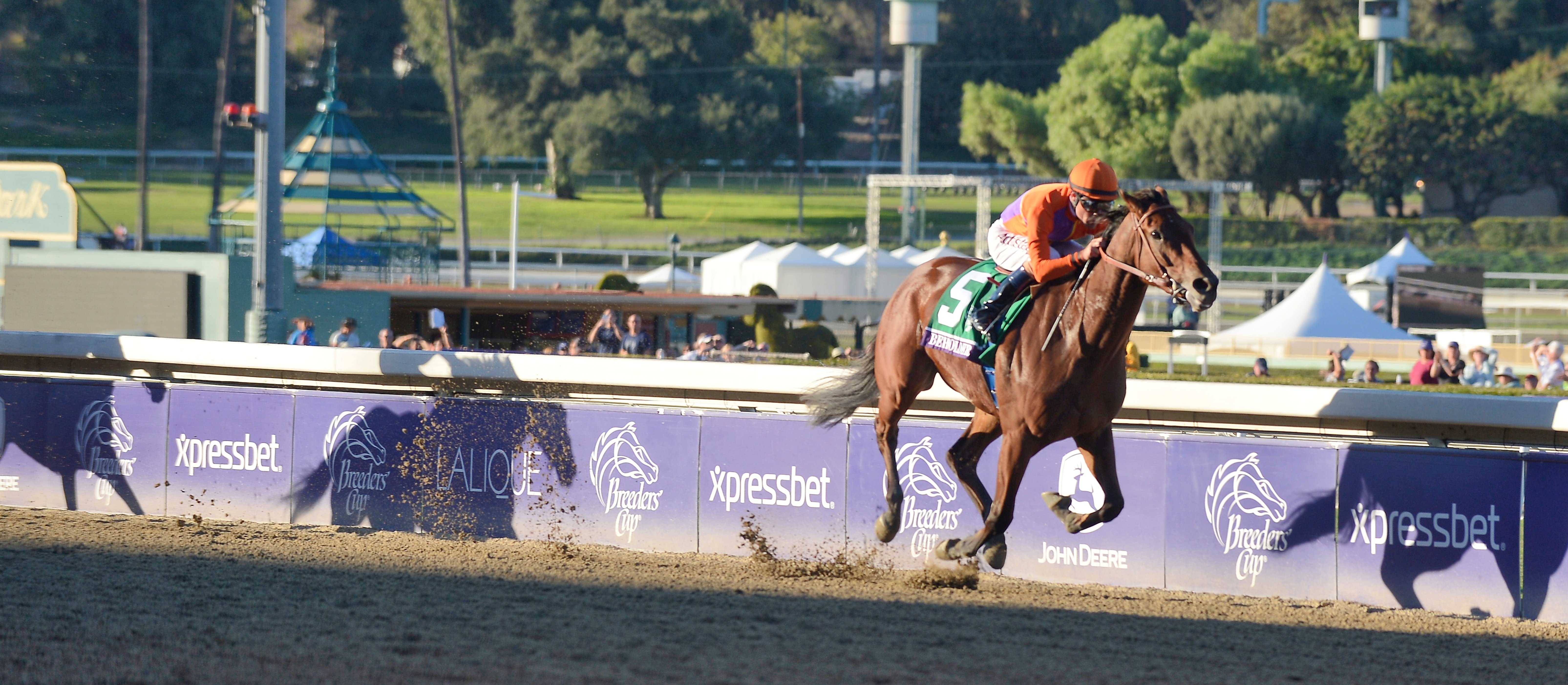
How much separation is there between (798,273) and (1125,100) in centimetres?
2699

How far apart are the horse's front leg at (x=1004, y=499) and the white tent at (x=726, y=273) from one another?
26.2m

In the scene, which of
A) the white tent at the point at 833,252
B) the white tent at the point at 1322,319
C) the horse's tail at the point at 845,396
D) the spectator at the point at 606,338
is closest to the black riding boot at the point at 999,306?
the horse's tail at the point at 845,396

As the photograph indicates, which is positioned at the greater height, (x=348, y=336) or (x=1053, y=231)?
(x=1053, y=231)

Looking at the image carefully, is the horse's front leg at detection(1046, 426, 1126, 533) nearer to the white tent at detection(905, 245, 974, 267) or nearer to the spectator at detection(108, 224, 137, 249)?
the spectator at detection(108, 224, 137, 249)

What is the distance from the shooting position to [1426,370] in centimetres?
1187

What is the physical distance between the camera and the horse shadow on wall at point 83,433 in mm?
10422

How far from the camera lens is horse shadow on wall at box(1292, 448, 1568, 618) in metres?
7.32

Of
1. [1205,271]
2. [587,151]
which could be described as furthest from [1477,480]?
[587,151]

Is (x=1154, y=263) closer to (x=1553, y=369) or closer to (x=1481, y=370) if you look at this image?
(x=1481, y=370)

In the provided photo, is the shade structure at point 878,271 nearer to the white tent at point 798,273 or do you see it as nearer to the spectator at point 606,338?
the white tent at point 798,273

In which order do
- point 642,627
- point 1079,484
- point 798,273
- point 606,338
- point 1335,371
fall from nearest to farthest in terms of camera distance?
point 642,627
point 1079,484
point 1335,371
point 606,338
point 798,273

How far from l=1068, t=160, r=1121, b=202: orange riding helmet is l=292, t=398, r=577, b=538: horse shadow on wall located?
13.6 ft

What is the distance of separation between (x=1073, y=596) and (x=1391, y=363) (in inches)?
657

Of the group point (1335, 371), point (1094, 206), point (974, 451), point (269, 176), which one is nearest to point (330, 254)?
point (269, 176)
